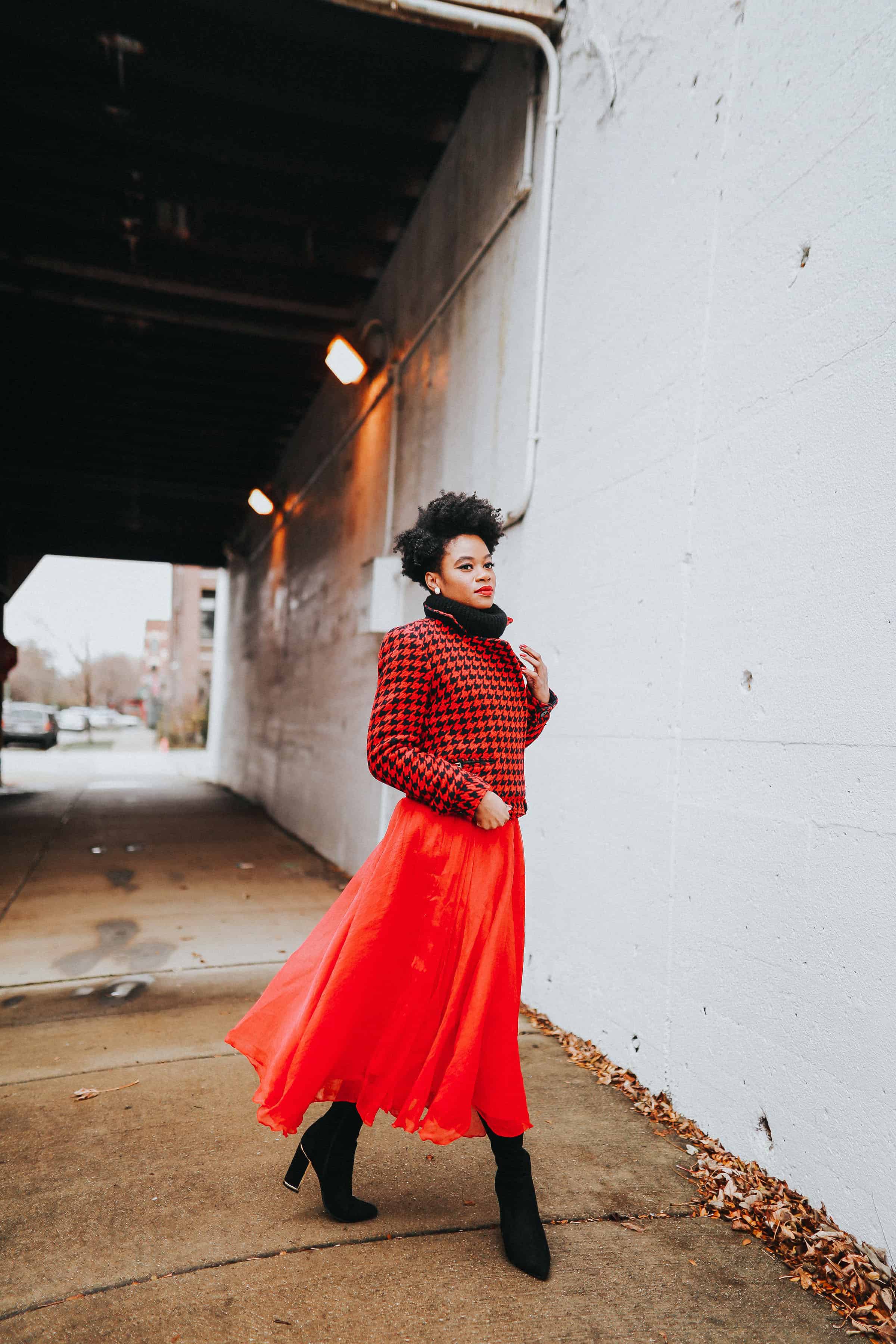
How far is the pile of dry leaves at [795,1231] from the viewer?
6.17 feet

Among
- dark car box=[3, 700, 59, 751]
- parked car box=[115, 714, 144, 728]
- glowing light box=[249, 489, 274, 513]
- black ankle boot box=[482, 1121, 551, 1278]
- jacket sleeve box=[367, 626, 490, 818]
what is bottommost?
parked car box=[115, 714, 144, 728]

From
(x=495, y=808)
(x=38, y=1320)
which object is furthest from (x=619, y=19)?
(x=38, y=1320)

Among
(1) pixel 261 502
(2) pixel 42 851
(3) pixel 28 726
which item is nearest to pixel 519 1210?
(2) pixel 42 851

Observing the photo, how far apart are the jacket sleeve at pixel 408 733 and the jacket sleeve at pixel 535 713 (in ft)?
1.07

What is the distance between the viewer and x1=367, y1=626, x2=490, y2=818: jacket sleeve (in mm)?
1987

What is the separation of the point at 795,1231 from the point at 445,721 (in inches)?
60.5

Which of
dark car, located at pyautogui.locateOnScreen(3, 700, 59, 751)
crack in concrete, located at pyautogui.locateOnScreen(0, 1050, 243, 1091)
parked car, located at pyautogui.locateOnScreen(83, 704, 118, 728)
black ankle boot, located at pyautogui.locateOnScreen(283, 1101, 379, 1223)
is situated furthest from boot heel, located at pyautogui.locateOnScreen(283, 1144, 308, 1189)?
parked car, located at pyautogui.locateOnScreen(83, 704, 118, 728)

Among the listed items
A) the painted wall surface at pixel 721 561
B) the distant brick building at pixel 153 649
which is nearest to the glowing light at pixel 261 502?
the painted wall surface at pixel 721 561

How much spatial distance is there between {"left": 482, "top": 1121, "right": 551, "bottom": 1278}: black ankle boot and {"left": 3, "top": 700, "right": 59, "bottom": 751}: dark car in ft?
92.3

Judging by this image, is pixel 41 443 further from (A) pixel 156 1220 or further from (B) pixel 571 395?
(A) pixel 156 1220

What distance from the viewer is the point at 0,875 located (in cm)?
653

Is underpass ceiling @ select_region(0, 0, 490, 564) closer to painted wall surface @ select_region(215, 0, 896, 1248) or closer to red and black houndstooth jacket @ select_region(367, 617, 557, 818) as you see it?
painted wall surface @ select_region(215, 0, 896, 1248)

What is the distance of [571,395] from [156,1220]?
328 centimetres

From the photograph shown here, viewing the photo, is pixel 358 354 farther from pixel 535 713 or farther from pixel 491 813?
pixel 491 813
